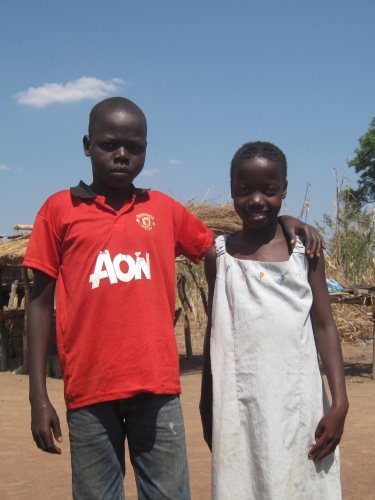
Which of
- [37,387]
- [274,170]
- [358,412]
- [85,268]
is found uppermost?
[274,170]

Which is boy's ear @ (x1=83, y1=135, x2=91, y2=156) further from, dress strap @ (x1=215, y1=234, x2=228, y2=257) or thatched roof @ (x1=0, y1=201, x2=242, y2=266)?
thatched roof @ (x1=0, y1=201, x2=242, y2=266)

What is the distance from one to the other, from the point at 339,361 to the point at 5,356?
878cm

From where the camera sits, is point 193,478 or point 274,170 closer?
point 274,170

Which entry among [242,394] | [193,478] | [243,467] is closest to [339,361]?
[242,394]

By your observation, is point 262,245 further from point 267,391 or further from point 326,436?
point 326,436

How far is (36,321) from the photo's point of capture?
190cm

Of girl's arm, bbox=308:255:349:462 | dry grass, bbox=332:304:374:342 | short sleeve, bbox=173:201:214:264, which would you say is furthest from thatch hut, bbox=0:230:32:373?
girl's arm, bbox=308:255:349:462

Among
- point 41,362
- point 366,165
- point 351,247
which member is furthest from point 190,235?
point 366,165

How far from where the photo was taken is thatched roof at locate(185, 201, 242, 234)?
26.5 feet

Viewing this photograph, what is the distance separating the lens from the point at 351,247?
1127 centimetres

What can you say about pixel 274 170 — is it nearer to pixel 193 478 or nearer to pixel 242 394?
pixel 242 394

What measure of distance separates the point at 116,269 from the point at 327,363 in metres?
0.76

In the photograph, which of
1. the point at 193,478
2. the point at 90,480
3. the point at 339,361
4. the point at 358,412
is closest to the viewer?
the point at 90,480

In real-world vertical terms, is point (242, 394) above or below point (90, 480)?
above
